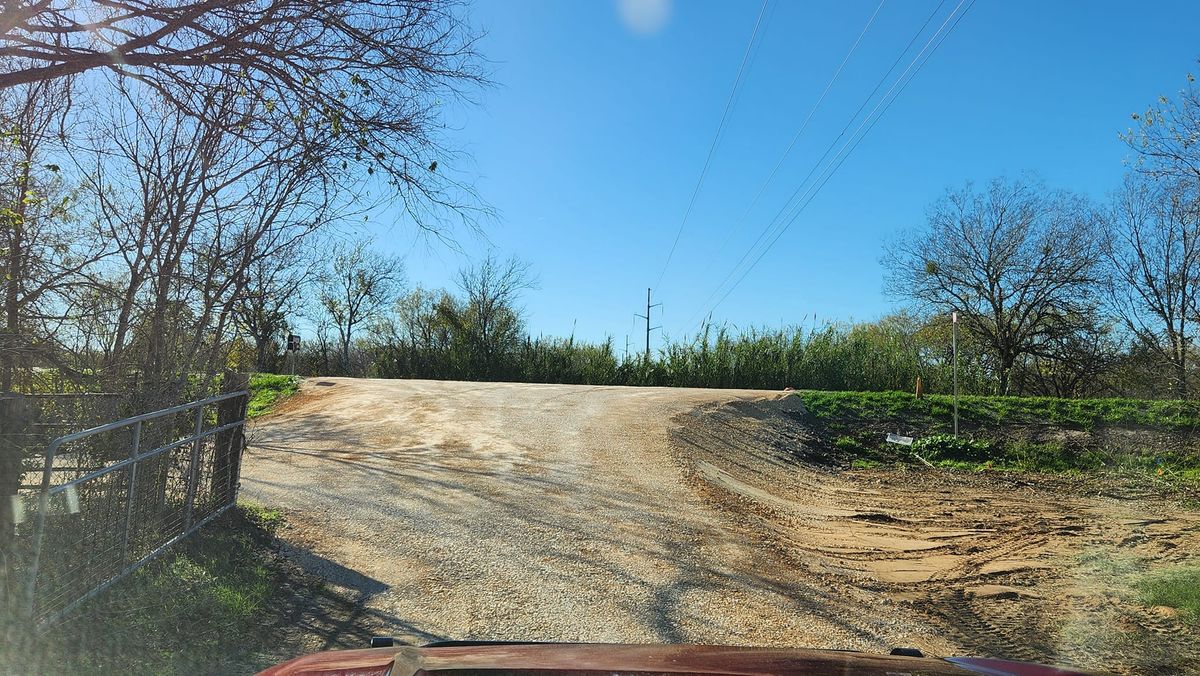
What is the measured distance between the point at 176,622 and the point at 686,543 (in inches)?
179

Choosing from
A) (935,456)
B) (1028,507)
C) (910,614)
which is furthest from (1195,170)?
(910,614)

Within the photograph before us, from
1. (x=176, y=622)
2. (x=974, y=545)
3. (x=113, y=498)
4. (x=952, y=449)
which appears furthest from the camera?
(x=952, y=449)

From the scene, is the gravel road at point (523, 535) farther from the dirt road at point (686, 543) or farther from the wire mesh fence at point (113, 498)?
the wire mesh fence at point (113, 498)

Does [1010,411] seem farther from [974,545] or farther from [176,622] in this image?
[176,622]

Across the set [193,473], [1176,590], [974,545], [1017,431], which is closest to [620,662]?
[193,473]

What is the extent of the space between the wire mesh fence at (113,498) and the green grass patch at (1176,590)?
7599 mm

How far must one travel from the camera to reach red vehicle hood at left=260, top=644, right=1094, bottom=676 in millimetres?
1890

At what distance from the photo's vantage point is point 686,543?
24.6ft

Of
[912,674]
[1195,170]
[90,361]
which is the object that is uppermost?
[1195,170]

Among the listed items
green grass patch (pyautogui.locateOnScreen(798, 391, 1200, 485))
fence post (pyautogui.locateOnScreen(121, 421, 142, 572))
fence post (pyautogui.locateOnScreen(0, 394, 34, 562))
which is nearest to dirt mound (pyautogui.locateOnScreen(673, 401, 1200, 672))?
green grass patch (pyautogui.locateOnScreen(798, 391, 1200, 485))

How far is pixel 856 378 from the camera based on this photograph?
24.8 metres

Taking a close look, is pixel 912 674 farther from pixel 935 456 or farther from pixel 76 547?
pixel 935 456

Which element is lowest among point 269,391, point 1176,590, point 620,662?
point 1176,590

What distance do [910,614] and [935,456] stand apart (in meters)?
10.6
